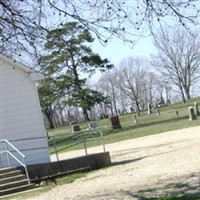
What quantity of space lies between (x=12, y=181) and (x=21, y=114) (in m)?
5.75

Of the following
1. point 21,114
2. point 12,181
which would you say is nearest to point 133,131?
point 21,114

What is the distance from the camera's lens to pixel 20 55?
425 inches

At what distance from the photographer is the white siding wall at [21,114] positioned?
77.6 feet

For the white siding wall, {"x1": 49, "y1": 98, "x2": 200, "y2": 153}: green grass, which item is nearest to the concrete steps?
{"x1": 49, "y1": 98, "x2": 200, "y2": 153}: green grass

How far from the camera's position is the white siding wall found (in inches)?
931

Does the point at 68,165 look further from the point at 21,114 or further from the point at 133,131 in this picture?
the point at 133,131

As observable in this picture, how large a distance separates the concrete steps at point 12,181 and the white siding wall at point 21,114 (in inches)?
164

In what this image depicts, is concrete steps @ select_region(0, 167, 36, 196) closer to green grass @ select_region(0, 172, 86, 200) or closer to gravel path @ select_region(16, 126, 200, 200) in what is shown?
green grass @ select_region(0, 172, 86, 200)

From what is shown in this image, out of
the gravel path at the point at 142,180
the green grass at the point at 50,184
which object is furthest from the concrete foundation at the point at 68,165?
the green grass at the point at 50,184

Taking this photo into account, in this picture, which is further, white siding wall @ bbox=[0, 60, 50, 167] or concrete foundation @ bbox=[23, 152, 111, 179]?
white siding wall @ bbox=[0, 60, 50, 167]

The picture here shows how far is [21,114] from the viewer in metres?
23.9

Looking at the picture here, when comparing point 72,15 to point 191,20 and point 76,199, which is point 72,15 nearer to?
point 191,20

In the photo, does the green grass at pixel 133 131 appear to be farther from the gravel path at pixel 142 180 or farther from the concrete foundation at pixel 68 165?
the gravel path at pixel 142 180

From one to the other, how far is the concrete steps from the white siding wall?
416cm
